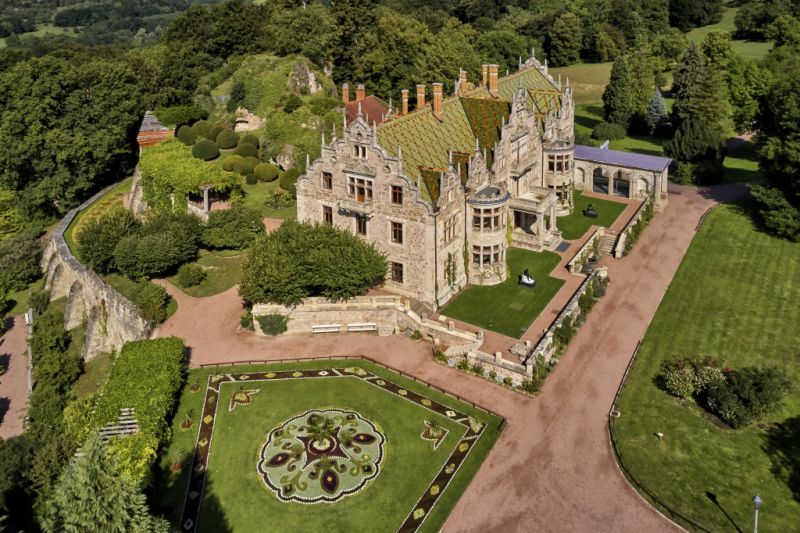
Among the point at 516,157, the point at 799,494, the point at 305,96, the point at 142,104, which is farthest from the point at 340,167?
the point at 142,104

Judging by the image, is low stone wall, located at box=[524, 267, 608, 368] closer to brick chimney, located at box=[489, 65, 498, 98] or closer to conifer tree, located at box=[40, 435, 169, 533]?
brick chimney, located at box=[489, 65, 498, 98]

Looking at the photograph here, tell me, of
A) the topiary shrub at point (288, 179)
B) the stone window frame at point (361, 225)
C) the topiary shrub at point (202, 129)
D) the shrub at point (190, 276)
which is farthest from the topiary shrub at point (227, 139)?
the stone window frame at point (361, 225)

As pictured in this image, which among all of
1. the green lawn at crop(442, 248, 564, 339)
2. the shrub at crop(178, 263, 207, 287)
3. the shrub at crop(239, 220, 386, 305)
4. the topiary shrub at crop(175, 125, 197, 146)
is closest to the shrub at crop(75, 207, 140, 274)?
the shrub at crop(178, 263, 207, 287)

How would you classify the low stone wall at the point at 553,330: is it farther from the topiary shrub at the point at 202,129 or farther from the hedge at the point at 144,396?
the topiary shrub at the point at 202,129

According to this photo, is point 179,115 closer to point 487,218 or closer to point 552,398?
point 487,218

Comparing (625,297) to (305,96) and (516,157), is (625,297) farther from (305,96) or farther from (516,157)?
(305,96)
